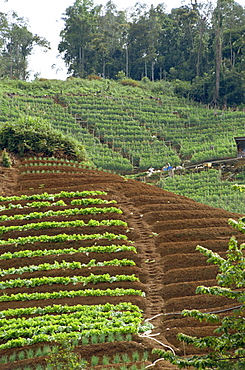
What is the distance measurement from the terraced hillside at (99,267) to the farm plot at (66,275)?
1.1 inches

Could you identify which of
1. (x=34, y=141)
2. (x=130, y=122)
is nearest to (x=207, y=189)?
(x=34, y=141)

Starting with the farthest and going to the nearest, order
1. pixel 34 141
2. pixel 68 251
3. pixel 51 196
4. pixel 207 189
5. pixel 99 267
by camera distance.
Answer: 1. pixel 207 189
2. pixel 34 141
3. pixel 51 196
4. pixel 68 251
5. pixel 99 267

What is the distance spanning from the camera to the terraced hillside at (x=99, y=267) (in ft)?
39.3

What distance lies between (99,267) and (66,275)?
0.96 metres

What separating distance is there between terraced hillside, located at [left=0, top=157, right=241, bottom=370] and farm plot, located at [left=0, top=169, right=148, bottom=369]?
3cm

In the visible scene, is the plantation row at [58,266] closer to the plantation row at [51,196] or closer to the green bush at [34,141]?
the plantation row at [51,196]

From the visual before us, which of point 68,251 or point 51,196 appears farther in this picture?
point 51,196

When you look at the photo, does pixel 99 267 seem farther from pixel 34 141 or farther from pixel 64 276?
pixel 34 141

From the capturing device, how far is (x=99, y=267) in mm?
15422

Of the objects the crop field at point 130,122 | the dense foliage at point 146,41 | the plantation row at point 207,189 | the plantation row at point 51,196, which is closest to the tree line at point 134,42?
the dense foliage at point 146,41

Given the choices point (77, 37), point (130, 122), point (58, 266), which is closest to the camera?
point (58, 266)

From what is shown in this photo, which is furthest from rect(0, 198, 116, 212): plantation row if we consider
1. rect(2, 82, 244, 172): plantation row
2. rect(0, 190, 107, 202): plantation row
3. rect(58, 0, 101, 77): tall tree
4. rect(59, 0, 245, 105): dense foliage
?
rect(58, 0, 101, 77): tall tree

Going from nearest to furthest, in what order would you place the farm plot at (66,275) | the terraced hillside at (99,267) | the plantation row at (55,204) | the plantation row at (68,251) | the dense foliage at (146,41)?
the terraced hillside at (99,267)
the farm plot at (66,275)
the plantation row at (68,251)
the plantation row at (55,204)
the dense foliage at (146,41)

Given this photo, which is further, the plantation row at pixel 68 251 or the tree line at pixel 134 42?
the tree line at pixel 134 42
